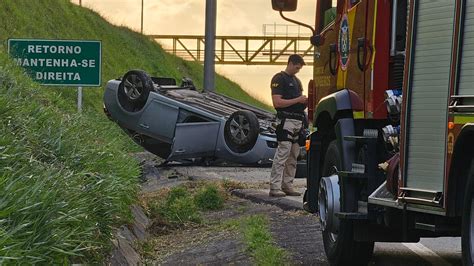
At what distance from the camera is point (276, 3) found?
9.39 metres

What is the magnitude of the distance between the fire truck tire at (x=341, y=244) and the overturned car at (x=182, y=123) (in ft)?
32.7

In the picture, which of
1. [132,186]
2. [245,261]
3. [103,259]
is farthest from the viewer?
[132,186]

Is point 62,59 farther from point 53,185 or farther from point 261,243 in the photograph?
point 53,185

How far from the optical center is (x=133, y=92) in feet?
63.6

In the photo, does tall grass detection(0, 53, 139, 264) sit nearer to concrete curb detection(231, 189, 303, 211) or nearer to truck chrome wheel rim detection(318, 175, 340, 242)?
truck chrome wheel rim detection(318, 175, 340, 242)

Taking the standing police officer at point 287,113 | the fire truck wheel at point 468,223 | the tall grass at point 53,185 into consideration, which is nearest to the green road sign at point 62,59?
the standing police officer at point 287,113

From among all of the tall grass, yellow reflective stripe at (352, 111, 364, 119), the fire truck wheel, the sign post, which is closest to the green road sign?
the sign post

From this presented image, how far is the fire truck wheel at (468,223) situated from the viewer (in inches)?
237

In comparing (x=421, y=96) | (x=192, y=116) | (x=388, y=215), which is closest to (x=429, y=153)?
(x=421, y=96)

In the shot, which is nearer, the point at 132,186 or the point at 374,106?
the point at 374,106

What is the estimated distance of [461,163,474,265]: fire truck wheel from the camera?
6012 mm

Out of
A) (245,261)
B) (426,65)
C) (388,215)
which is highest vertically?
(426,65)

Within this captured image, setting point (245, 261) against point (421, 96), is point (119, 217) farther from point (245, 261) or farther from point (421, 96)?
point (421, 96)

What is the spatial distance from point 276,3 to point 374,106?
189 centimetres
